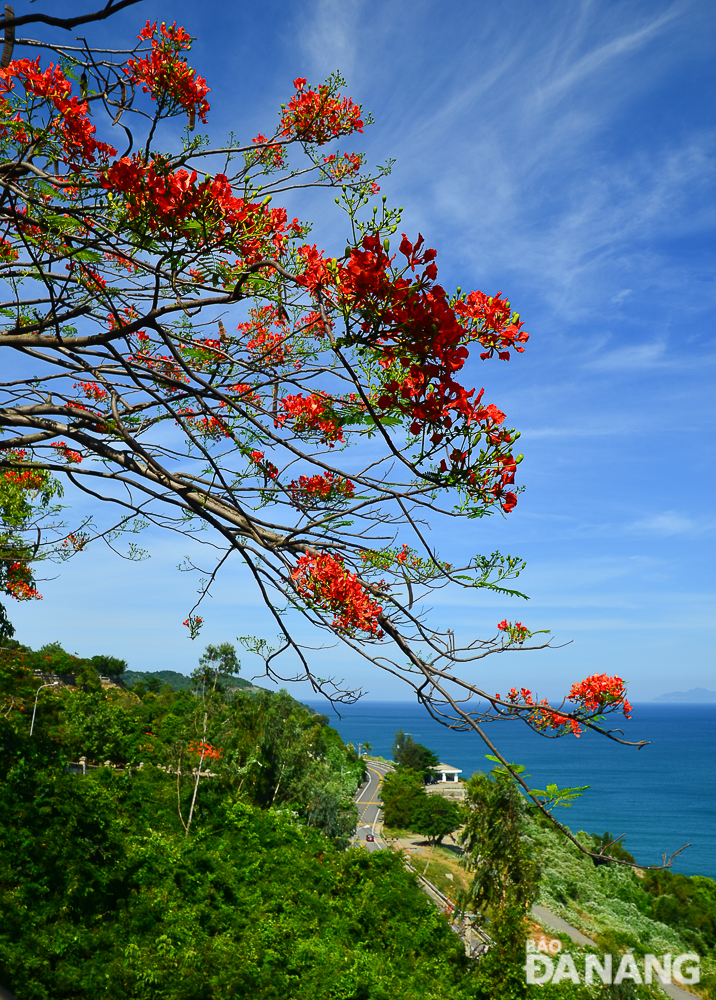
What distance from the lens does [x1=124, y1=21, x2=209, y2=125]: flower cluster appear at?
103 inches

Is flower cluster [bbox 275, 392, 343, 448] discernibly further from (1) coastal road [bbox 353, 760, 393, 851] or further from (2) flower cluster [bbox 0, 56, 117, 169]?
(1) coastal road [bbox 353, 760, 393, 851]

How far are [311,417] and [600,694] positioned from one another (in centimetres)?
191

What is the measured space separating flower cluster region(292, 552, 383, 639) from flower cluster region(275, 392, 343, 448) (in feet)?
2.30

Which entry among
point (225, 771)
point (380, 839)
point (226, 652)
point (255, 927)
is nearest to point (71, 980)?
point (255, 927)

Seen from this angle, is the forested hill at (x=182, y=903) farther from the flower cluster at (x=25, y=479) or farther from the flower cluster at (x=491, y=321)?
the flower cluster at (x=491, y=321)

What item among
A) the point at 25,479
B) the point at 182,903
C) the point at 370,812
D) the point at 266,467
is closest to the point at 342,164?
the point at 266,467

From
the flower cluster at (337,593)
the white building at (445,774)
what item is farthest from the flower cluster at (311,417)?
the white building at (445,774)

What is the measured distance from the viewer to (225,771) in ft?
67.4

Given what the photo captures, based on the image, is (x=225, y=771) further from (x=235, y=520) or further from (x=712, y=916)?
(x=712, y=916)

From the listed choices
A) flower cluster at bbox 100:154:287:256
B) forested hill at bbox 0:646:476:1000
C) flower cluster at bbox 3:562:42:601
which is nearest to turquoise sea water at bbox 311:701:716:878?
forested hill at bbox 0:646:476:1000

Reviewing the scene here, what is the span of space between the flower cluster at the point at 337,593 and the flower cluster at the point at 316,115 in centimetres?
244

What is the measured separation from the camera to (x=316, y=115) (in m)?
3.36

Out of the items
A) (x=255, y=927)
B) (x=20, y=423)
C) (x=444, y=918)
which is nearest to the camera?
(x=20, y=423)

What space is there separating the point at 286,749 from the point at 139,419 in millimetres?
20544
